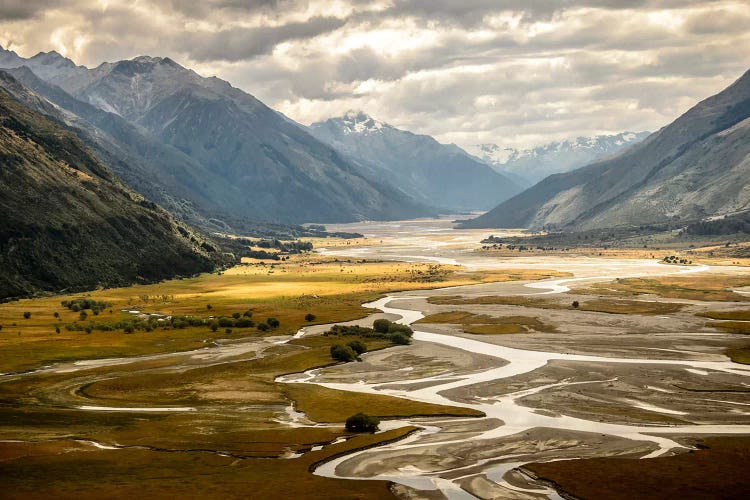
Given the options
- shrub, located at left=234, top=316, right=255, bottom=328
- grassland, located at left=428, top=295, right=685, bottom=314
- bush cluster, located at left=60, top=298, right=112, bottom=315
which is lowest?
grassland, located at left=428, top=295, right=685, bottom=314

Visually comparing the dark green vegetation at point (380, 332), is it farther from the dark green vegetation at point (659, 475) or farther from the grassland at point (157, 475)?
the dark green vegetation at point (659, 475)

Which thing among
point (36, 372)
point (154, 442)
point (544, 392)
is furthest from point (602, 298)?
point (154, 442)

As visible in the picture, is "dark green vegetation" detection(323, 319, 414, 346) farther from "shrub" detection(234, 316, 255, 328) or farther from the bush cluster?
the bush cluster

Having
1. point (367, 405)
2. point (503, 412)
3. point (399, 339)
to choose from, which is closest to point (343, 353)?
point (399, 339)

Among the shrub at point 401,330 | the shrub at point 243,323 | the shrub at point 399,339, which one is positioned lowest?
the shrub at point 399,339

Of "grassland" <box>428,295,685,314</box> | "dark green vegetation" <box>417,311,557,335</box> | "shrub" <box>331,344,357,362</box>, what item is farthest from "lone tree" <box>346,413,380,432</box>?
"grassland" <box>428,295,685,314</box>

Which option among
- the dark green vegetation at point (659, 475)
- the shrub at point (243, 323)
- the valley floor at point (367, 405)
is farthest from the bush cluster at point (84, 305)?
the dark green vegetation at point (659, 475)
